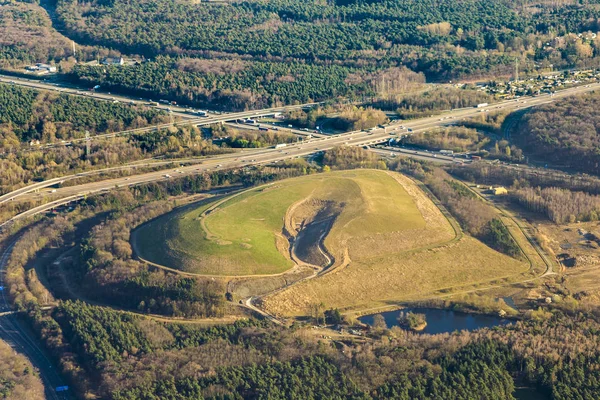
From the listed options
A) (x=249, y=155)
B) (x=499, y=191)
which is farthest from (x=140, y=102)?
(x=499, y=191)

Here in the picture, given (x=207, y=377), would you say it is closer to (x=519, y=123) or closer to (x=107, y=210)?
(x=107, y=210)

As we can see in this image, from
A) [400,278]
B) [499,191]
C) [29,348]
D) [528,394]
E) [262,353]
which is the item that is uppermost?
[499,191]

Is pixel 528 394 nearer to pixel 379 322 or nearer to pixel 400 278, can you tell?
pixel 379 322

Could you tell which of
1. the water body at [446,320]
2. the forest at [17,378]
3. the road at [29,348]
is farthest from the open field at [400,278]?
the forest at [17,378]

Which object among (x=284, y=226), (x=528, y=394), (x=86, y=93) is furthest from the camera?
(x=86, y=93)

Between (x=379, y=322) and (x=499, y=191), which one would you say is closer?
(x=379, y=322)

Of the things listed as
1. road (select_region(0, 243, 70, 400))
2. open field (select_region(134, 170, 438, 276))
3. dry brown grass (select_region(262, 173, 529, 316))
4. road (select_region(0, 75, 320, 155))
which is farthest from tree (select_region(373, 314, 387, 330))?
road (select_region(0, 75, 320, 155))

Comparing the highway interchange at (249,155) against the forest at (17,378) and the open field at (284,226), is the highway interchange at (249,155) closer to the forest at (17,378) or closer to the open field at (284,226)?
the forest at (17,378)
